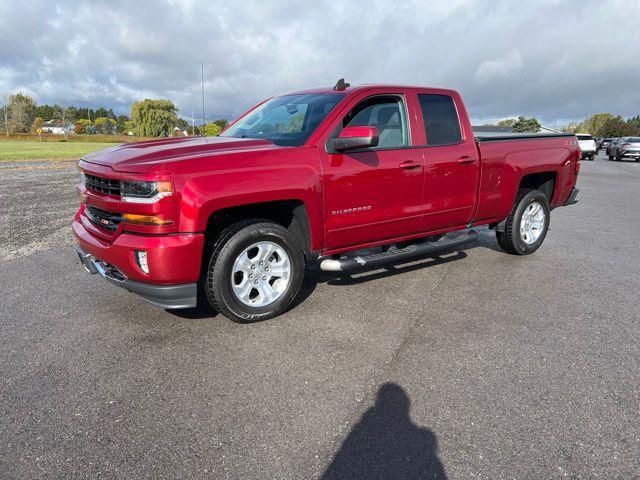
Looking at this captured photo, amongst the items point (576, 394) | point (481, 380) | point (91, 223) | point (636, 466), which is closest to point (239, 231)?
point (91, 223)

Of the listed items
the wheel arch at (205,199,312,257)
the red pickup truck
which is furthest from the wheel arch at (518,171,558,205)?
the wheel arch at (205,199,312,257)

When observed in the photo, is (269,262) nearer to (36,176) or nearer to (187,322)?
(187,322)

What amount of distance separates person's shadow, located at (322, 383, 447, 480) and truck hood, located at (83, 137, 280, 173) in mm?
2217

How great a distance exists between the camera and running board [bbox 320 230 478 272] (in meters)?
4.05

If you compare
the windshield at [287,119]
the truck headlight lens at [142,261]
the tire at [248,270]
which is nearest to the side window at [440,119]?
the windshield at [287,119]

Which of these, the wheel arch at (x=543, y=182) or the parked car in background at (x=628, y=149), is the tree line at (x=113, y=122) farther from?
the wheel arch at (x=543, y=182)

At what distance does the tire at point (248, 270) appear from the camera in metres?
3.58

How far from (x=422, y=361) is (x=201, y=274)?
5.97 ft

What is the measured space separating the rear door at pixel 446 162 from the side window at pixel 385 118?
22cm

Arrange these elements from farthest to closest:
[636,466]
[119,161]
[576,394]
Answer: [119,161], [576,394], [636,466]

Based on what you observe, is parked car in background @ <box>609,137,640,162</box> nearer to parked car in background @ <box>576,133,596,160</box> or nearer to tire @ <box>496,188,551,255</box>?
parked car in background @ <box>576,133,596,160</box>

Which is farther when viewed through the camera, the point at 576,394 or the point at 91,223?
the point at 91,223

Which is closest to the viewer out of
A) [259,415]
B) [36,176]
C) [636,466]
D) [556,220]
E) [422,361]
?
[636,466]

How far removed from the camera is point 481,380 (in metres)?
3.01
